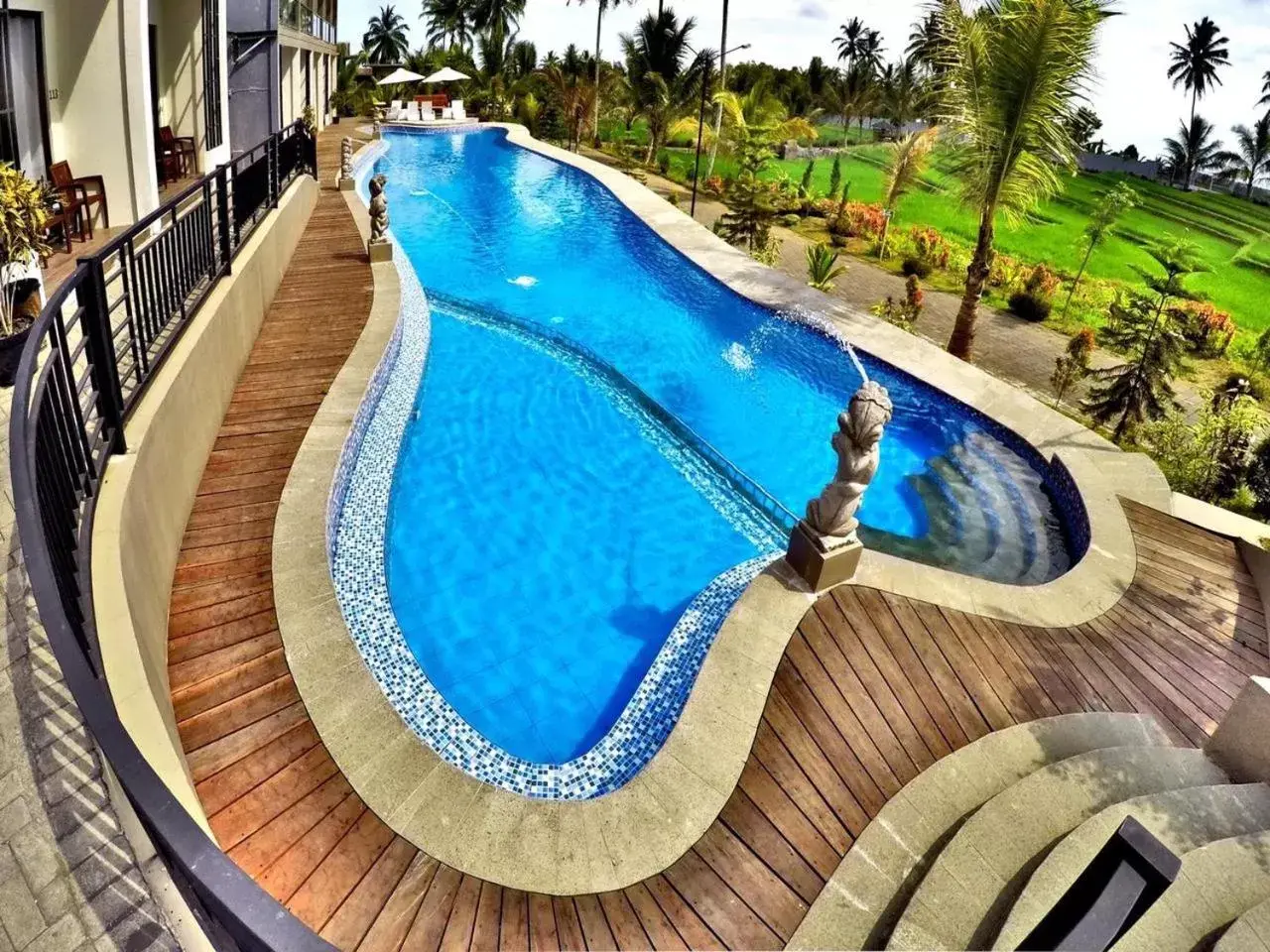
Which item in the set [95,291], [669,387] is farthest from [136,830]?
[669,387]

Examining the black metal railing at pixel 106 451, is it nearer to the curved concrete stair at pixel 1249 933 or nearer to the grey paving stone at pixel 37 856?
the grey paving stone at pixel 37 856

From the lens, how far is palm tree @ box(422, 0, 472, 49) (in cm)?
5872

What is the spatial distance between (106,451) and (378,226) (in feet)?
34.3

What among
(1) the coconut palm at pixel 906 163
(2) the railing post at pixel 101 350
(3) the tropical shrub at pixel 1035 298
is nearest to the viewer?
(2) the railing post at pixel 101 350

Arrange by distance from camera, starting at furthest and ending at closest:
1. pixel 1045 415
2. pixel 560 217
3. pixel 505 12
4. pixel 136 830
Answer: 1. pixel 505 12
2. pixel 560 217
3. pixel 1045 415
4. pixel 136 830

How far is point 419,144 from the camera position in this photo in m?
35.0

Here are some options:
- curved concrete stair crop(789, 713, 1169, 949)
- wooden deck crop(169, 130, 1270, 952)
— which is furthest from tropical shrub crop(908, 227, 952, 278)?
curved concrete stair crop(789, 713, 1169, 949)

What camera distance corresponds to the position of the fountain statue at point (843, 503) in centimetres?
681

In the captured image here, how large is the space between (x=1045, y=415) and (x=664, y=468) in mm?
6630

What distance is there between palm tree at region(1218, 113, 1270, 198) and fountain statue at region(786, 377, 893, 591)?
277 feet

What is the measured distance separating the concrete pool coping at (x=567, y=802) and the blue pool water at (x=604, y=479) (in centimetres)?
114

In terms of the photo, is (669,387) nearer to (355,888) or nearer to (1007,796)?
(1007,796)

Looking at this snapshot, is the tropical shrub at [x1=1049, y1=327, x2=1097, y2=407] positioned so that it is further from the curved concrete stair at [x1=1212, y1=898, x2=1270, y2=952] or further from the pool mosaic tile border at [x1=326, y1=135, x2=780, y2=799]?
the curved concrete stair at [x1=1212, y1=898, x2=1270, y2=952]

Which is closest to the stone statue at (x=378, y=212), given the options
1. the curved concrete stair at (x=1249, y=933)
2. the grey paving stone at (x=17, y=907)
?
the grey paving stone at (x=17, y=907)
